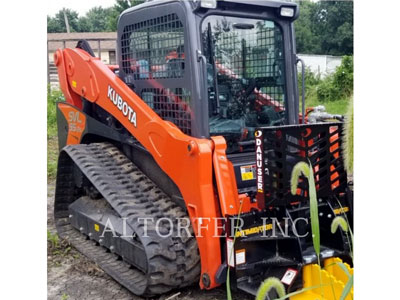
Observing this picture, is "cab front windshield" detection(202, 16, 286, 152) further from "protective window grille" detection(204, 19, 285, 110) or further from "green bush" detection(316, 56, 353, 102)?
"green bush" detection(316, 56, 353, 102)

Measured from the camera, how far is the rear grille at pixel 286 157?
3211mm

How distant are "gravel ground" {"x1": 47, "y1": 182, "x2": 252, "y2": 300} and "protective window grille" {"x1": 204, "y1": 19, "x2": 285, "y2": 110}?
1.65 metres

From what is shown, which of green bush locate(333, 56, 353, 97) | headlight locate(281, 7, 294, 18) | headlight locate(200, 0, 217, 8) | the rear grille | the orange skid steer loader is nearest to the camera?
the rear grille

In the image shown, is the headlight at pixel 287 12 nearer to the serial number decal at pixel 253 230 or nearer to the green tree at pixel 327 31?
the serial number decal at pixel 253 230

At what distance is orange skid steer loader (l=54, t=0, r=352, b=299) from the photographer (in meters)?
3.32

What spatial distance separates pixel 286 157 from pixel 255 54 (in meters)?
1.02

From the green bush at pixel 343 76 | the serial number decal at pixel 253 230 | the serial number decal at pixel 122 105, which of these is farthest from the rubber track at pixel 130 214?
the green bush at pixel 343 76

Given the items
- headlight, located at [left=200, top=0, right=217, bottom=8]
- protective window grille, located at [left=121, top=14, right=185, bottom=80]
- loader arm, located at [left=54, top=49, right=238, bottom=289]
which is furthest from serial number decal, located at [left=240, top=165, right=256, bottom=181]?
headlight, located at [left=200, top=0, right=217, bottom=8]

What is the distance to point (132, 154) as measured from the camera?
4.52 m

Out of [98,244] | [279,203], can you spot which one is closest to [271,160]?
[279,203]

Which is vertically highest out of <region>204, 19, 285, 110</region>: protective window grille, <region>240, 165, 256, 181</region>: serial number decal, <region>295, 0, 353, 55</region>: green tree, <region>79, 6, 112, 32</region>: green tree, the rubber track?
<region>295, 0, 353, 55</region>: green tree

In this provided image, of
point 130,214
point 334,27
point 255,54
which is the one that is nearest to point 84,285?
point 130,214

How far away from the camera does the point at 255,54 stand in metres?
3.91

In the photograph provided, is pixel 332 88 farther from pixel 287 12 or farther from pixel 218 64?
pixel 218 64
